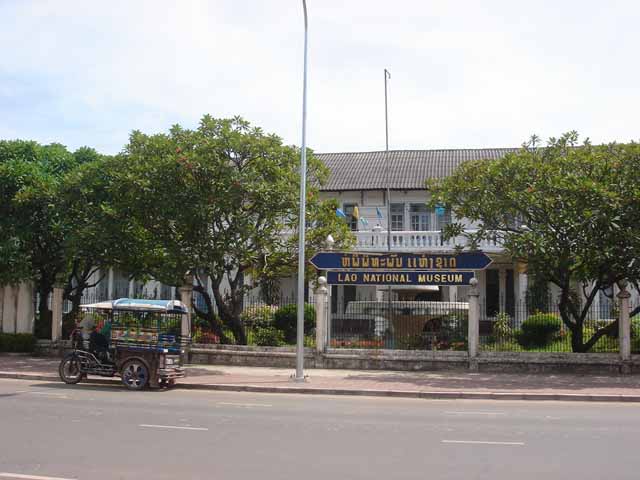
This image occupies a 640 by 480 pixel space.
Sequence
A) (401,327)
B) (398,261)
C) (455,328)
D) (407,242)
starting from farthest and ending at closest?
(407,242)
(401,327)
(455,328)
(398,261)

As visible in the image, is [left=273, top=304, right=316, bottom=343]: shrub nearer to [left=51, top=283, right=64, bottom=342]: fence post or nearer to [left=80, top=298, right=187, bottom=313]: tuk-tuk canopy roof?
[left=80, top=298, right=187, bottom=313]: tuk-tuk canopy roof

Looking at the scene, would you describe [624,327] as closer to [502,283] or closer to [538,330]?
[538,330]

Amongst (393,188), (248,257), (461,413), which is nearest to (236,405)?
(461,413)

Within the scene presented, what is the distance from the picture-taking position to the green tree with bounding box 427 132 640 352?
709 inches

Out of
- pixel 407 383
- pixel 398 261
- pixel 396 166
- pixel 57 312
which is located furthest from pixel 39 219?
pixel 396 166

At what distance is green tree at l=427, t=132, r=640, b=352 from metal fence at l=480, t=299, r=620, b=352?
4.10 feet

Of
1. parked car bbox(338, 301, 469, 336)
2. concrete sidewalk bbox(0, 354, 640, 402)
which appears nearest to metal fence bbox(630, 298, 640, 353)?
concrete sidewalk bbox(0, 354, 640, 402)

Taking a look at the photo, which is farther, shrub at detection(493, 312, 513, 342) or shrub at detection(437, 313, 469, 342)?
shrub at detection(493, 312, 513, 342)

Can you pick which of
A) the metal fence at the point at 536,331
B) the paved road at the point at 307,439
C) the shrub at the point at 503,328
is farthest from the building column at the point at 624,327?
the paved road at the point at 307,439

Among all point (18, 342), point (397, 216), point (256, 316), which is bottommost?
point (18, 342)

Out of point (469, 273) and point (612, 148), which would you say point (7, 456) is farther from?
point (612, 148)

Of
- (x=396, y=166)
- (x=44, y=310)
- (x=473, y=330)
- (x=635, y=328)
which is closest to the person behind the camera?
(x=473, y=330)

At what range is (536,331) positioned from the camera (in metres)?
22.8

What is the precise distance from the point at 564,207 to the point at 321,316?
754 centimetres
